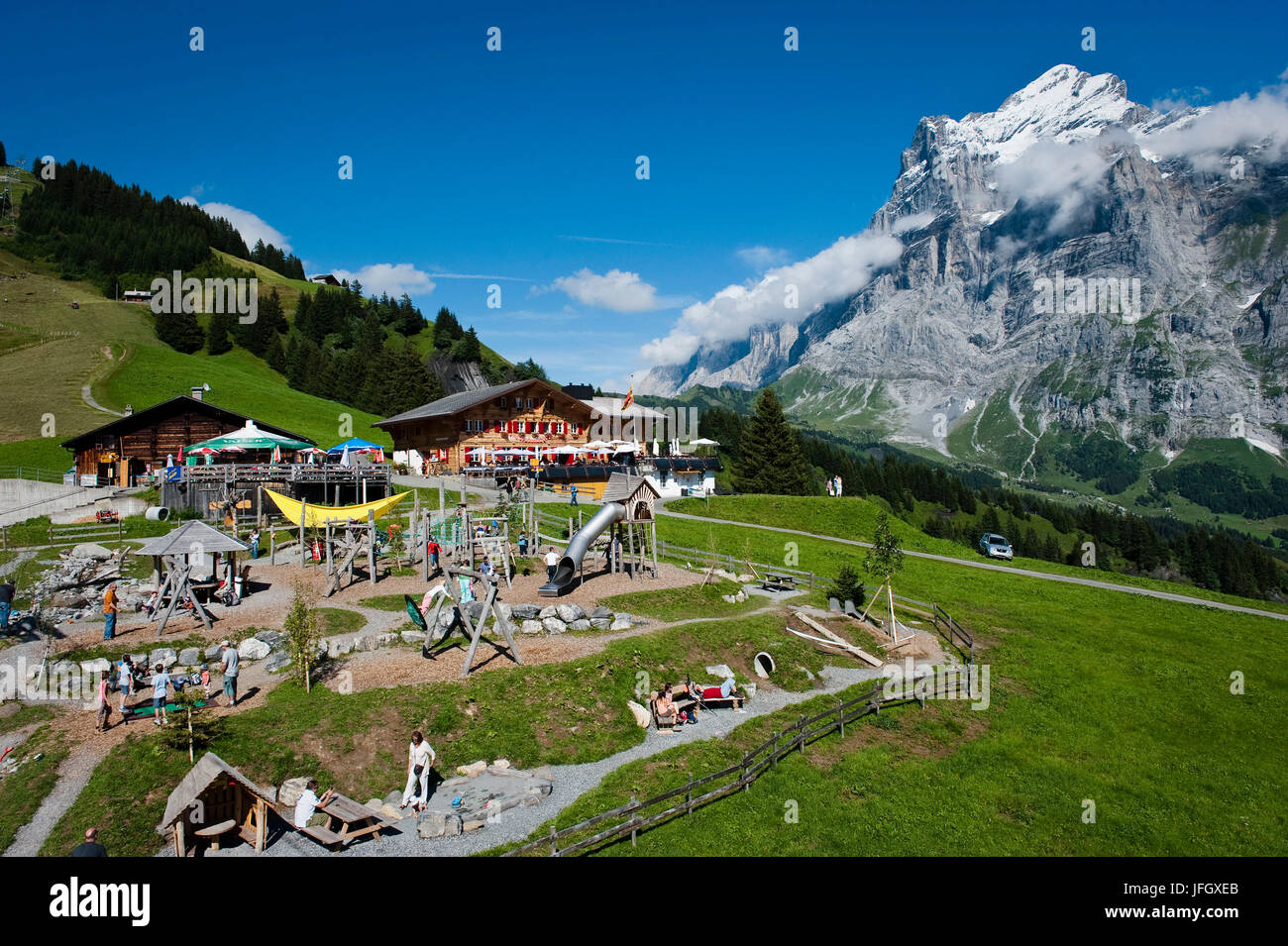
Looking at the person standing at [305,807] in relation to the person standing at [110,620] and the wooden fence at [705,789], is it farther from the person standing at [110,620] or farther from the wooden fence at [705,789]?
the person standing at [110,620]

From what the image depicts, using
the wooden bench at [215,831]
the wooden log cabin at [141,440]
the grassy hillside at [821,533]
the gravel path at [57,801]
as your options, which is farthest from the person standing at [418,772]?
the wooden log cabin at [141,440]

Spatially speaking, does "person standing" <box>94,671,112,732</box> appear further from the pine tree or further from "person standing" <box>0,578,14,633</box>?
the pine tree

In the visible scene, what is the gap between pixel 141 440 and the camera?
54.0m

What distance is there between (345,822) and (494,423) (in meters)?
57.4

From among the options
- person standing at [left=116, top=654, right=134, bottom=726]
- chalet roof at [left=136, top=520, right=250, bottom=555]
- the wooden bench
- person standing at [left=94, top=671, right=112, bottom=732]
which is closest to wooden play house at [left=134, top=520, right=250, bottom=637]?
chalet roof at [left=136, top=520, right=250, bottom=555]

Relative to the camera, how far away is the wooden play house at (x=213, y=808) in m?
12.1

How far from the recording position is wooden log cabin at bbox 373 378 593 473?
67.5 m

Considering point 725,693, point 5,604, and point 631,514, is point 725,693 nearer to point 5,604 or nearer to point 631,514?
point 631,514

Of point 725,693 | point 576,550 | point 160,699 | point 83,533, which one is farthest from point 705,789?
point 83,533

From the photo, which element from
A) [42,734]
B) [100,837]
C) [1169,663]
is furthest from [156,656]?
[1169,663]

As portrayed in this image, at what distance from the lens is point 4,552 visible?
31484mm

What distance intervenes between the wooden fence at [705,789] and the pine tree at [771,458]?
45.4m

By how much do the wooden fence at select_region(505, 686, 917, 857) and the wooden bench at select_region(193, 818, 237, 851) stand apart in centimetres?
537

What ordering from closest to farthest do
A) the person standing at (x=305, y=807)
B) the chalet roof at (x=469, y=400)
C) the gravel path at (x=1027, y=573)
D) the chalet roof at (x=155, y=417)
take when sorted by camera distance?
the person standing at (x=305, y=807)
the gravel path at (x=1027, y=573)
the chalet roof at (x=155, y=417)
the chalet roof at (x=469, y=400)
